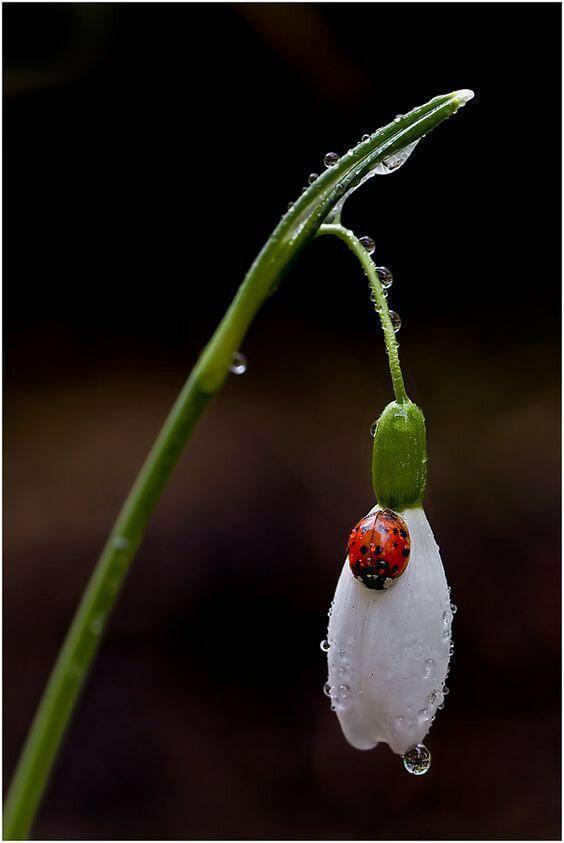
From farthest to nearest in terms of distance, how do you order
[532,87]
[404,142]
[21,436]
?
[21,436] < [532,87] < [404,142]

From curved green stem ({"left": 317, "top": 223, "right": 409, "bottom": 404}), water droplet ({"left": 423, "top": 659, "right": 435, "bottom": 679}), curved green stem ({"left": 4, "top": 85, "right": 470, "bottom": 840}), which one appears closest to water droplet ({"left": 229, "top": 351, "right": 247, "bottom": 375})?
curved green stem ({"left": 4, "top": 85, "right": 470, "bottom": 840})

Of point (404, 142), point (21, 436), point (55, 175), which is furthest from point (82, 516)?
point (404, 142)

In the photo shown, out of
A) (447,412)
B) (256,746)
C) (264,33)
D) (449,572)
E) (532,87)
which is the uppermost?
(532,87)

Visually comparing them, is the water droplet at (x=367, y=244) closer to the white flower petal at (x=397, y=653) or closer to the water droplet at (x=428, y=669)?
the white flower petal at (x=397, y=653)

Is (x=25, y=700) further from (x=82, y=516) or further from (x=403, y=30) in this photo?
(x=403, y=30)

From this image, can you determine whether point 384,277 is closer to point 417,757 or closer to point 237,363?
point 237,363

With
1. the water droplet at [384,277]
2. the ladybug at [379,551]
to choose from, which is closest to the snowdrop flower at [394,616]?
the ladybug at [379,551]
